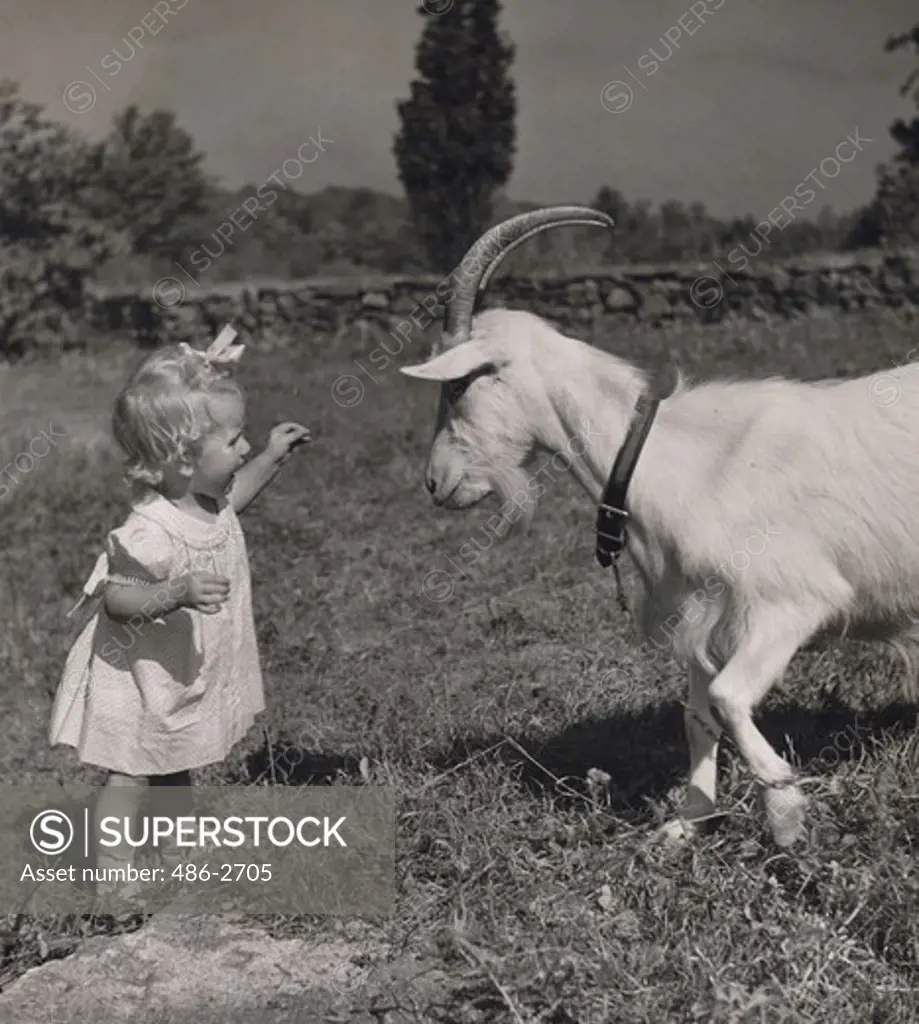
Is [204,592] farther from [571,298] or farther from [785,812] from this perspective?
[571,298]

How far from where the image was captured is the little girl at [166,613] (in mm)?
4191

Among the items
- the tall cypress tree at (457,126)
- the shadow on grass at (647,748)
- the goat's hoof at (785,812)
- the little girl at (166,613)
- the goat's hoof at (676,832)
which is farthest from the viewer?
the tall cypress tree at (457,126)

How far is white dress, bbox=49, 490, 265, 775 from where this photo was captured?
14.0 feet

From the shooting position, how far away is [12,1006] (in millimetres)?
3873

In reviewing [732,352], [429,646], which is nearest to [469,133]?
[732,352]

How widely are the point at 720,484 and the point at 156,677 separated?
1.65 metres

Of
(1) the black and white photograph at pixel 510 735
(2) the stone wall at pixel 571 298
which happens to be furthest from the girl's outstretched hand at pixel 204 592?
(2) the stone wall at pixel 571 298

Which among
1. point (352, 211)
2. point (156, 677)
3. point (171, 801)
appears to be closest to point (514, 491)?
point (156, 677)

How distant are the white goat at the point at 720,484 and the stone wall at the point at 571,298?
9916 millimetres

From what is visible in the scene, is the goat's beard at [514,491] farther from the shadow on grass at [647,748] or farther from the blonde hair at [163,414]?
the blonde hair at [163,414]

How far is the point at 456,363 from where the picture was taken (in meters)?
4.38

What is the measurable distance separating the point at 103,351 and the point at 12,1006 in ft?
39.0

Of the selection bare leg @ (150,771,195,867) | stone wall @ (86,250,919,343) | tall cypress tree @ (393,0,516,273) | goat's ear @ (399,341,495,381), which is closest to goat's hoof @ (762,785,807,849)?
goat's ear @ (399,341,495,381)

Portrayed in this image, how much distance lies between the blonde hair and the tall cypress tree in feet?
41.3
